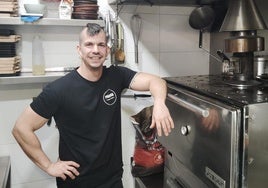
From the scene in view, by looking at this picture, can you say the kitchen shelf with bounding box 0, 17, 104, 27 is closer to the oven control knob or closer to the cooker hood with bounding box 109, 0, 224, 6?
the cooker hood with bounding box 109, 0, 224, 6

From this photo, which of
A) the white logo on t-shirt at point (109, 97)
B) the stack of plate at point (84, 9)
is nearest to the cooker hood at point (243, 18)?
the white logo on t-shirt at point (109, 97)

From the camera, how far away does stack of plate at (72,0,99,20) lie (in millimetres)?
1557

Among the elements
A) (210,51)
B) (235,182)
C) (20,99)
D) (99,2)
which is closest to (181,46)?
(210,51)

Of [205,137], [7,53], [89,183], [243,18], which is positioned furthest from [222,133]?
[7,53]

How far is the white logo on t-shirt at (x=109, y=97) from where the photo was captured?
4.39ft

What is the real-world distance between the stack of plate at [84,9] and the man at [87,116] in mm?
305

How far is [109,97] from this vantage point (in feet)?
4.42

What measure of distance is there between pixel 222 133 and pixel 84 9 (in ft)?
3.40

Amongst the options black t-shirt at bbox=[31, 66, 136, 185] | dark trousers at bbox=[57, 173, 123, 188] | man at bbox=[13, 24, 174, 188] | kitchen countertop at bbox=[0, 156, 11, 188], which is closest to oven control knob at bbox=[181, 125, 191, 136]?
man at bbox=[13, 24, 174, 188]

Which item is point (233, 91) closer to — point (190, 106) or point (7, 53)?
point (190, 106)

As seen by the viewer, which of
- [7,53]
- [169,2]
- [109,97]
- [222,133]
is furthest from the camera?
[169,2]

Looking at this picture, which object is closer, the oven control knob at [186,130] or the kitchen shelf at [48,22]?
the oven control knob at [186,130]

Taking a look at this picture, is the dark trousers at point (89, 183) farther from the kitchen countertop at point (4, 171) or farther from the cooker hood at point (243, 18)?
the cooker hood at point (243, 18)

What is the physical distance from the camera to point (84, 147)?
132 centimetres
